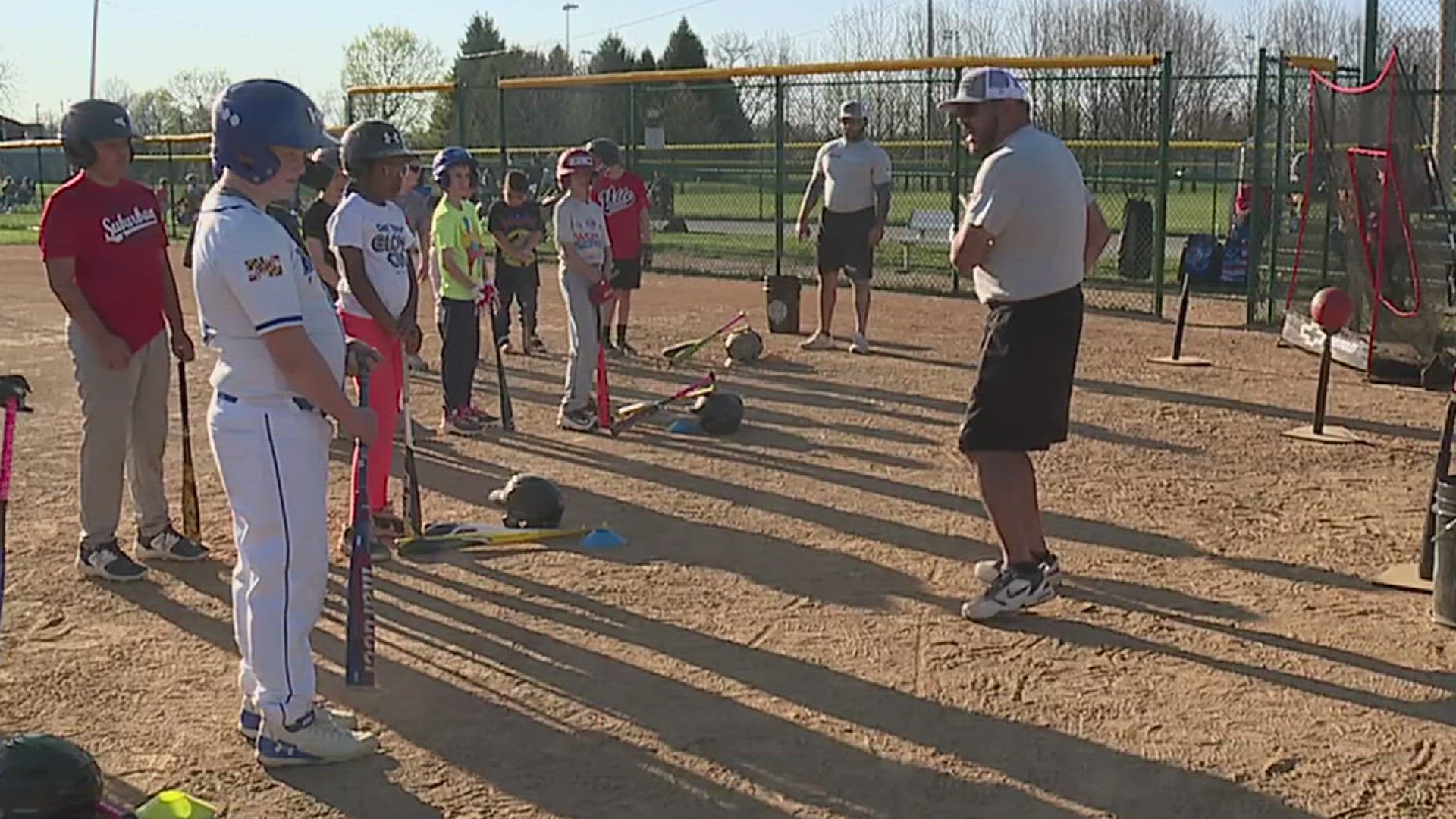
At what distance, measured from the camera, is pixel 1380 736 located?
4773mm

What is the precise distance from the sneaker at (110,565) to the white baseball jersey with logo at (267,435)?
2238 millimetres

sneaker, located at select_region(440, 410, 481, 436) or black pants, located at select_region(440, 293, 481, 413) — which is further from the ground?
black pants, located at select_region(440, 293, 481, 413)

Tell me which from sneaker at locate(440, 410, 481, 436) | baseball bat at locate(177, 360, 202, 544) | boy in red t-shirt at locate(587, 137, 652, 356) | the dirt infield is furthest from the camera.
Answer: boy in red t-shirt at locate(587, 137, 652, 356)

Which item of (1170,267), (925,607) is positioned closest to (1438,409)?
(925,607)

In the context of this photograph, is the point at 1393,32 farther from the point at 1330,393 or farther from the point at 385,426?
the point at 385,426

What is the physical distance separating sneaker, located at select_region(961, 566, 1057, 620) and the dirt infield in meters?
0.10

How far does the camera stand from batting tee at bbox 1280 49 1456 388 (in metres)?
11.4

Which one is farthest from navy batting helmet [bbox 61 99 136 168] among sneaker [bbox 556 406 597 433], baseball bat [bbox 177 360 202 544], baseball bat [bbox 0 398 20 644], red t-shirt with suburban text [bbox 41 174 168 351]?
sneaker [bbox 556 406 597 433]

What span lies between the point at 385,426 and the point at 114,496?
47.8 inches

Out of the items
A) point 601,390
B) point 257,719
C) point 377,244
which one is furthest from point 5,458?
point 601,390

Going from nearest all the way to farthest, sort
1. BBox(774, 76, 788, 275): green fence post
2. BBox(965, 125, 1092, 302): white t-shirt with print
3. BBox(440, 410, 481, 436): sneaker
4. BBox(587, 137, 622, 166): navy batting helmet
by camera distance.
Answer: BBox(965, 125, 1092, 302): white t-shirt with print < BBox(440, 410, 481, 436): sneaker < BBox(587, 137, 622, 166): navy batting helmet < BBox(774, 76, 788, 275): green fence post

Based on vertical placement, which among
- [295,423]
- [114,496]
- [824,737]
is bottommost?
[824,737]

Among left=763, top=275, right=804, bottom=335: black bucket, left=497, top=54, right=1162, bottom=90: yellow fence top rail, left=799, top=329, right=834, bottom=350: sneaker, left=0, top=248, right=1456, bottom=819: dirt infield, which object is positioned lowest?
left=0, top=248, right=1456, bottom=819: dirt infield

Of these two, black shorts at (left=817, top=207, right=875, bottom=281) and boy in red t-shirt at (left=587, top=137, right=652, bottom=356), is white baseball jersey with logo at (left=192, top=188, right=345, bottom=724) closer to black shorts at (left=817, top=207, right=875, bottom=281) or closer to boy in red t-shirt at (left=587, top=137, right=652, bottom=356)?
boy in red t-shirt at (left=587, top=137, right=652, bottom=356)
